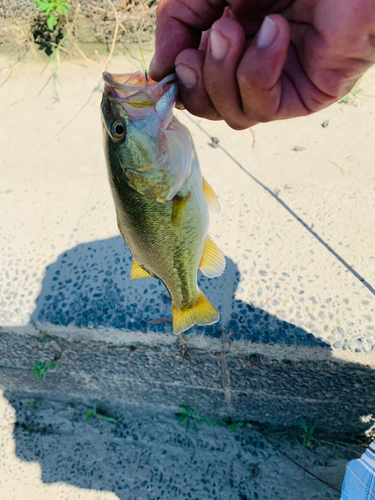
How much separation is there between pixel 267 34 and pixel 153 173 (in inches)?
21.2

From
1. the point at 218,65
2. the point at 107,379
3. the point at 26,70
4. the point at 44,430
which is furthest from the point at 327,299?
the point at 26,70

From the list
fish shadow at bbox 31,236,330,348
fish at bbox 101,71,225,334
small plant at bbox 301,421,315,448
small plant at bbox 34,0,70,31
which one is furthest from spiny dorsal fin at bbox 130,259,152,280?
small plant at bbox 34,0,70,31

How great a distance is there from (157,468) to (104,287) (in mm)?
1233

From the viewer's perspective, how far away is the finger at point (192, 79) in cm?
125

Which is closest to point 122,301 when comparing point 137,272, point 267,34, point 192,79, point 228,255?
point 137,272

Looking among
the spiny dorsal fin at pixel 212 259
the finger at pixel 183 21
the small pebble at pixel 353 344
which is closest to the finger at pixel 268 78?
the finger at pixel 183 21

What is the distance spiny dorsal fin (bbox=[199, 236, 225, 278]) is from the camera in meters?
1.60

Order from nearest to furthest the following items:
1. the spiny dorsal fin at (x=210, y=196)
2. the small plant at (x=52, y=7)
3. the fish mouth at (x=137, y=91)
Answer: the fish mouth at (x=137, y=91)
the spiny dorsal fin at (x=210, y=196)
the small plant at (x=52, y=7)

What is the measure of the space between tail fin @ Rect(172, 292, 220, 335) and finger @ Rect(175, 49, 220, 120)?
31.5 inches

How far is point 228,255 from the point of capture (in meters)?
2.14

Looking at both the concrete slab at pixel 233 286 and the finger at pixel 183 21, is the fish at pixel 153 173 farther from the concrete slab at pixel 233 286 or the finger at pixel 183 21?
the concrete slab at pixel 233 286

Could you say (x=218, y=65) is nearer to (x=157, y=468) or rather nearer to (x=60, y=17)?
(x=157, y=468)

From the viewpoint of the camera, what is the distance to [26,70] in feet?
11.6

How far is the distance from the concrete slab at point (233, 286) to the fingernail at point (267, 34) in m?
1.24
